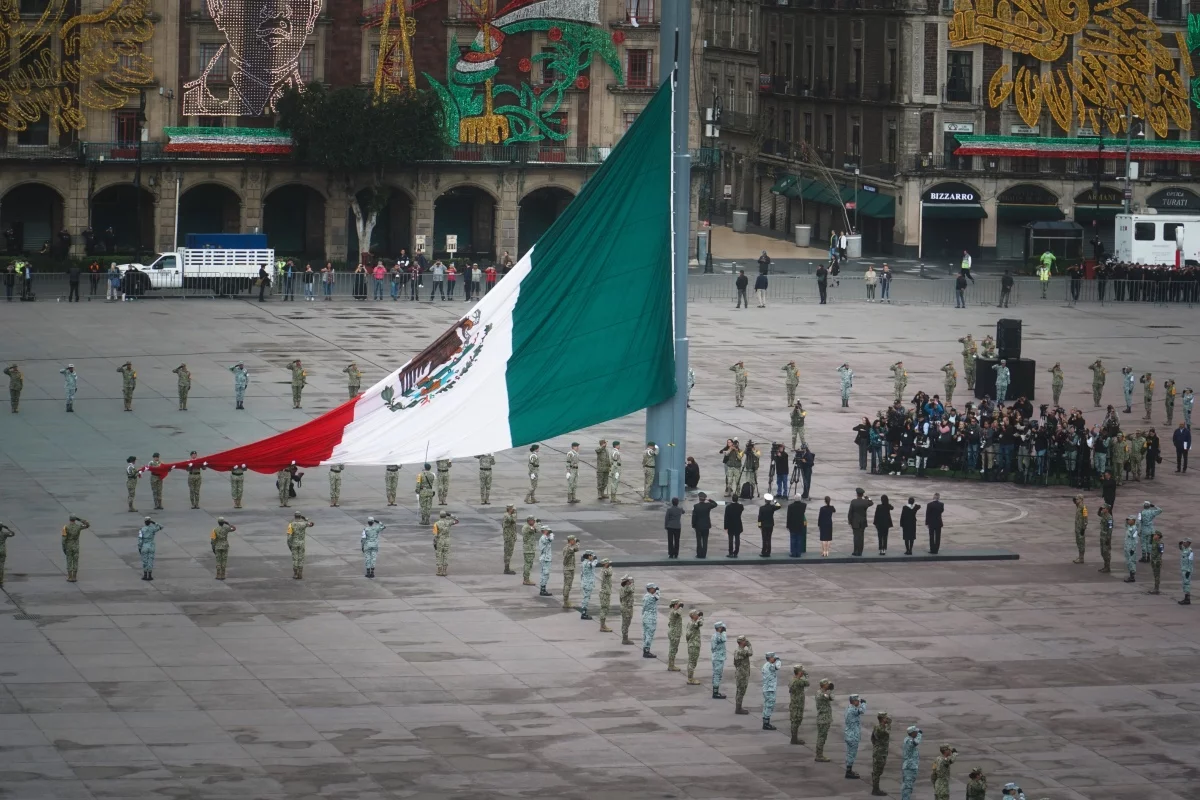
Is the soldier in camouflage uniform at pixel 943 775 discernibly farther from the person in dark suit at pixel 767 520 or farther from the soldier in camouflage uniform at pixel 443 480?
the soldier in camouflage uniform at pixel 443 480

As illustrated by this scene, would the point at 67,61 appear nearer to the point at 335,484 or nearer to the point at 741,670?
the point at 335,484

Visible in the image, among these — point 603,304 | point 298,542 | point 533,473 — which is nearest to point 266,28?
point 533,473

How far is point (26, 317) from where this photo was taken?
2874 inches

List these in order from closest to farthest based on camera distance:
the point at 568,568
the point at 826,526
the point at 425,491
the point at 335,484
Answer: the point at 568,568, the point at 826,526, the point at 425,491, the point at 335,484

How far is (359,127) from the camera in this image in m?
89.8

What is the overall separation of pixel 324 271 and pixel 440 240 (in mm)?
16905

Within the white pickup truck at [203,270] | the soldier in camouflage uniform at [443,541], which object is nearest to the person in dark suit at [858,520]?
the soldier in camouflage uniform at [443,541]

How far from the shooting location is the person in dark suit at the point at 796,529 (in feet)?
138

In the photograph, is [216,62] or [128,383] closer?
[128,383]

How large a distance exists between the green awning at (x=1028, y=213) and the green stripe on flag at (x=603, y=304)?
64.7 meters

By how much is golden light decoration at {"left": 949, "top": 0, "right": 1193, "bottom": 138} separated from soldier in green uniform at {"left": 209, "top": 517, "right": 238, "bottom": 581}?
69.8m

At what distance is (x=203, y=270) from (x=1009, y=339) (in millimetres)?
32156

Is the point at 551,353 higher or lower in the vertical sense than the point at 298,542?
higher

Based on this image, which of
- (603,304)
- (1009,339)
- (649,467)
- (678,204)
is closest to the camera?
(603,304)
